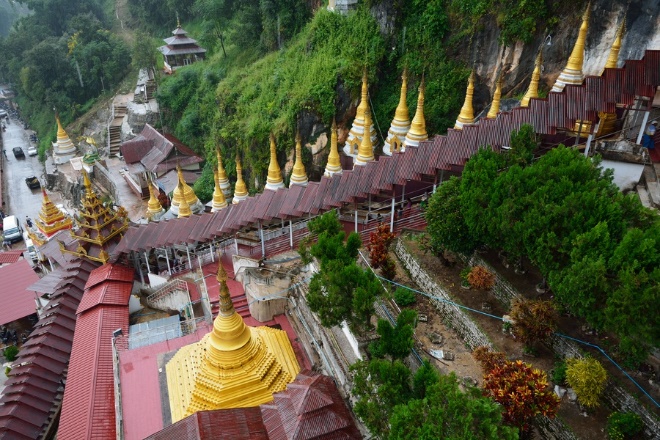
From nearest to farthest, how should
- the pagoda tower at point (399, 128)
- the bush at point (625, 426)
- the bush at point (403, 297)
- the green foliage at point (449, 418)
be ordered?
1. the green foliage at point (449, 418)
2. the bush at point (625, 426)
3. the bush at point (403, 297)
4. the pagoda tower at point (399, 128)

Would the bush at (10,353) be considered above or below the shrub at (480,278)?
below

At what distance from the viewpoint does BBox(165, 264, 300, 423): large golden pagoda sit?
1516cm

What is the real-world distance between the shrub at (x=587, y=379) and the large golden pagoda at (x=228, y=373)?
8.64 meters

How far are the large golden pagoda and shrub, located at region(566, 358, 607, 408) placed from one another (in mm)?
8636

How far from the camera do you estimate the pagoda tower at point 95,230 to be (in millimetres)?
25484

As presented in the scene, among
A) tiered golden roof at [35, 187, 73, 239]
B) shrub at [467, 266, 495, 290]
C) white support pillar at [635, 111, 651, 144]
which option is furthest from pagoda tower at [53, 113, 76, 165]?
white support pillar at [635, 111, 651, 144]

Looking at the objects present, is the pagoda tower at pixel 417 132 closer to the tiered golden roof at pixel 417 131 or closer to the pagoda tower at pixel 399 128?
the tiered golden roof at pixel 417 131

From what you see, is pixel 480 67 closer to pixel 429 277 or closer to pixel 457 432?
pixel 429 277

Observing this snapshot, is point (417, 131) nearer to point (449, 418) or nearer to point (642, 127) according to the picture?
point (642, 127)

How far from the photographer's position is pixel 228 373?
50.5 ft

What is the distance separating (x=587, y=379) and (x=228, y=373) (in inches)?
404

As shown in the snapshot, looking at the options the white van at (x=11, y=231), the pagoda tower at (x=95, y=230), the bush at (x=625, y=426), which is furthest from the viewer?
the white van at (x=11, y=231)

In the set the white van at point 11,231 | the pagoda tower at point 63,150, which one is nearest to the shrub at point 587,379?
the white van at point 11,231

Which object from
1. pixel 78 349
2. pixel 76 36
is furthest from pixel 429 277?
pixel 76 36
